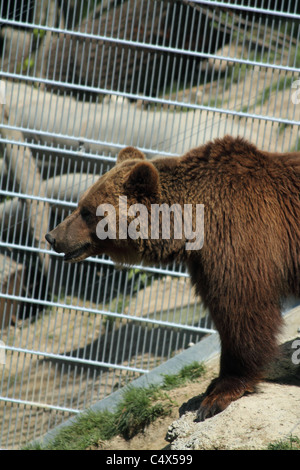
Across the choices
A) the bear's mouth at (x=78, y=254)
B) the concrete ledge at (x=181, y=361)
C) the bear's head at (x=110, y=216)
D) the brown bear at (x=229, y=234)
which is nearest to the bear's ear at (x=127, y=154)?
the bear's head at (x=110, y=216)

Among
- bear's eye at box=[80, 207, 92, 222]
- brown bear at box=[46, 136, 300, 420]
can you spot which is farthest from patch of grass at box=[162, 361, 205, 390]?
bear's eye at box=[80, 207, 92, 222]

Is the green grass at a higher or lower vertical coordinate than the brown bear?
lower

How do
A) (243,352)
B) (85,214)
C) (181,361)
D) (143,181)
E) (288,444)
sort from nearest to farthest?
(288,444) < (243,352) < (143,181) < (85,214) < (181,361)

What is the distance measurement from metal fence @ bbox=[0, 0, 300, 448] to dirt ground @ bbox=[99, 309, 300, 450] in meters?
1.91

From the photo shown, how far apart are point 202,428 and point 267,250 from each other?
4.30 feet

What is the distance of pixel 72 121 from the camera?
700cm

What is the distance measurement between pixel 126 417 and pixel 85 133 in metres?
3.41

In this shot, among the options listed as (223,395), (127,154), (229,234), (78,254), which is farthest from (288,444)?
(127,154)

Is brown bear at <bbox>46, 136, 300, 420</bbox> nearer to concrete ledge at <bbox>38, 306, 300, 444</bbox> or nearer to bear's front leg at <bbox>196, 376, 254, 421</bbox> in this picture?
bear's front leg at <bbox>196, 376, 254, 421</bbox>

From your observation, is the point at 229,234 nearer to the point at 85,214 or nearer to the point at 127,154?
the point at 85,214

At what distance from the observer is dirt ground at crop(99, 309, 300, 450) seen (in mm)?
3775

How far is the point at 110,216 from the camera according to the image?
460 centimetres
